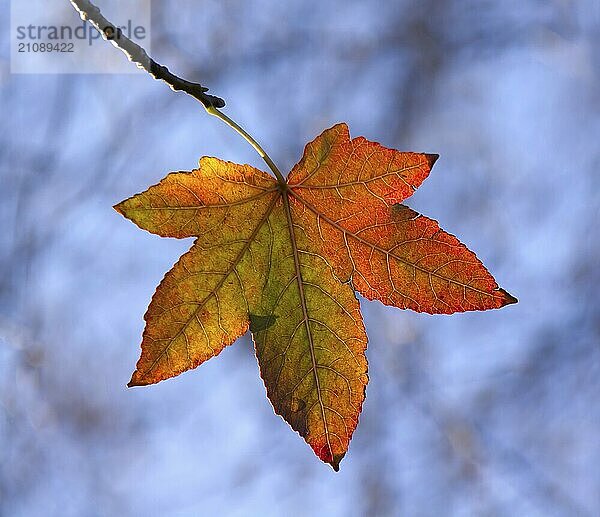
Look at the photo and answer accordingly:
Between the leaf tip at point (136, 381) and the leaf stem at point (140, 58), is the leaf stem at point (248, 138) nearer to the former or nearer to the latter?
the leaf stem at point (140, 58)

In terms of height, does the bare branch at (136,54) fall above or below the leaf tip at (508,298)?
above

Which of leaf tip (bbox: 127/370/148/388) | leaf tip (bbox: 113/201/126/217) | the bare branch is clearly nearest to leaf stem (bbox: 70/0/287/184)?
the bare branch

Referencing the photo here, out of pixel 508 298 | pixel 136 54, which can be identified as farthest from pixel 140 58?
pixel 508 298

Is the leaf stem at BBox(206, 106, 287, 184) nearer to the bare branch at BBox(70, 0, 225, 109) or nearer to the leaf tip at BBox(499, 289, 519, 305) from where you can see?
the bare branch at BBox(70, 0, 225, 109)

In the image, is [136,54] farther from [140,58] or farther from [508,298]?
[508,298]

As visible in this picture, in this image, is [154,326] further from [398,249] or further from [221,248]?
[398,249]

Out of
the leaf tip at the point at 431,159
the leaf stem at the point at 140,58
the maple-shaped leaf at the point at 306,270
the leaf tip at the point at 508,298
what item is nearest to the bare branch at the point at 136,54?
the leaf stem at the point at 140,58
